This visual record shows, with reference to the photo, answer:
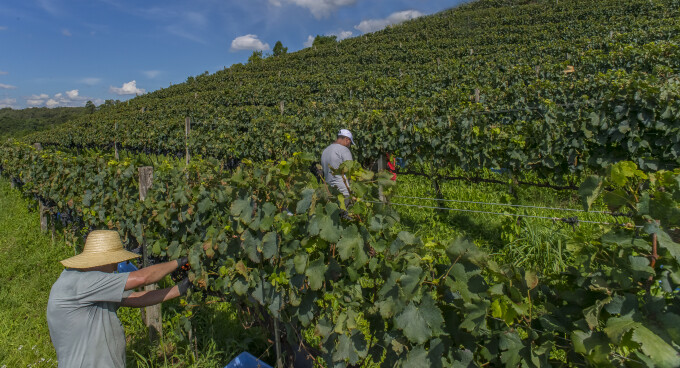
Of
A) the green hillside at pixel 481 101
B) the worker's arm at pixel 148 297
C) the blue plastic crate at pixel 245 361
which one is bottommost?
the blue plastic crate at pixel 245 361

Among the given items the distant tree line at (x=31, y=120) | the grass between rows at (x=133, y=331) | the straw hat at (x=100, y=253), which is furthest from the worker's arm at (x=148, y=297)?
the distant tree line at (x=31, y=120)

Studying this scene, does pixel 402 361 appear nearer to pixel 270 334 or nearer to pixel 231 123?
pixel 270 334

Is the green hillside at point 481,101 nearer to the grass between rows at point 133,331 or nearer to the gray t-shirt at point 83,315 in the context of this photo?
the grass between rows at point 133,331

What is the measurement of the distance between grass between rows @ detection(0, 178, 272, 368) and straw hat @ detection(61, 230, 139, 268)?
2.44ft

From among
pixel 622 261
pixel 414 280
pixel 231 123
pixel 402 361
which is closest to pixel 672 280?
pixel 622 261

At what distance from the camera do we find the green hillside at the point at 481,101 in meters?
4.62

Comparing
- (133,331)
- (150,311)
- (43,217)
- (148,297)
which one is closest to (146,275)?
(148,297)

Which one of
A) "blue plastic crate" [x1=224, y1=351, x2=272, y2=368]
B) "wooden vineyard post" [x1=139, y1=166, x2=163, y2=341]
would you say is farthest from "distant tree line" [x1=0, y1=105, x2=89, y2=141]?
"blue plastic crate" [x1=224, y1=351, x2=272, y2=368]

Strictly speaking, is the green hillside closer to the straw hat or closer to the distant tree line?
the straw hat

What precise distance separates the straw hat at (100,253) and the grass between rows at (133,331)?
74 centimetres

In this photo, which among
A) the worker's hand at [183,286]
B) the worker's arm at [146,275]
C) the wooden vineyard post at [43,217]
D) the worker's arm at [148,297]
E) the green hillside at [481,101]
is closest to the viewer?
the worker's arm at [146,275]

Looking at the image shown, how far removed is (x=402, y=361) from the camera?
4.89 feet

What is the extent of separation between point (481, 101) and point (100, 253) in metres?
8.56

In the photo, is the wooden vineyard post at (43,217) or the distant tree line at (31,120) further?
the distant tree line at (31,120)
